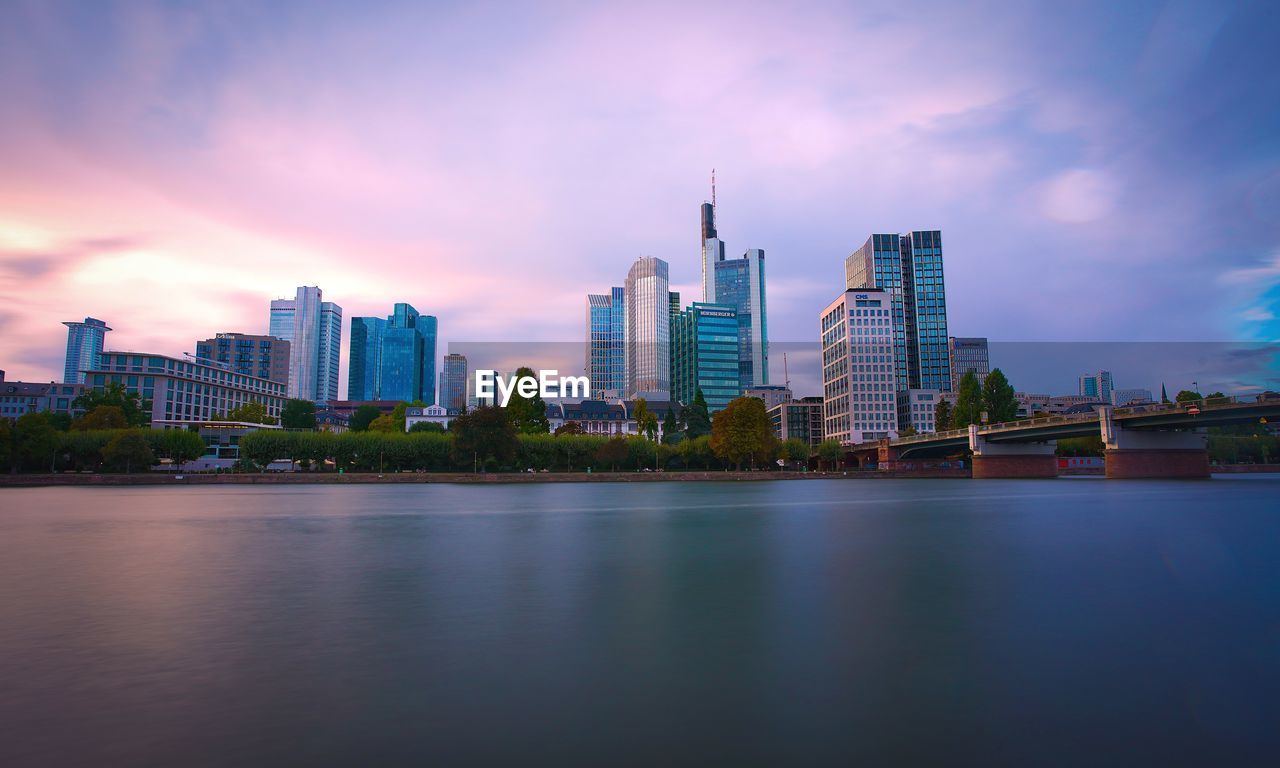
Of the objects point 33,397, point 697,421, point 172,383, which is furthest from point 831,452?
point 33,397

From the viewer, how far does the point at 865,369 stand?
542 ft

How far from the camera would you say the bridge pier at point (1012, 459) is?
99.6 metres

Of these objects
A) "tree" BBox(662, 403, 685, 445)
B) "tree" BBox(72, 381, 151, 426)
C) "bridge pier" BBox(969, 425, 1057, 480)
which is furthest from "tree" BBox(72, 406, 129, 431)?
"bridge pier" BBox(969, 425, 1057, 480)

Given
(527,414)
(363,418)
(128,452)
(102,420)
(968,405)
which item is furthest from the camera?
(363,418)

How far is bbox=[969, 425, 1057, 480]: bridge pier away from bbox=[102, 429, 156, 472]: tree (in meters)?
102

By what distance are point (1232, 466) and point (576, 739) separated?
141879 mm

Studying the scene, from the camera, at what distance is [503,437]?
3388 inches

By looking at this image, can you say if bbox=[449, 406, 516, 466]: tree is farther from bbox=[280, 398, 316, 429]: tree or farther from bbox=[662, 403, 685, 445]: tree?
bbox=[280, 398, 316, 429]: tree

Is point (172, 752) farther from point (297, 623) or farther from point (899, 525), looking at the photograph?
point (899, 525)

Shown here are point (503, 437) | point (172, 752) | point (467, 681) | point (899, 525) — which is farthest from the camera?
point (503, 437)

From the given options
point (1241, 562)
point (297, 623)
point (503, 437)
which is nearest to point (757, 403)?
point (503, 437)

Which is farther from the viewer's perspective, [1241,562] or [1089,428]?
[1089,428]

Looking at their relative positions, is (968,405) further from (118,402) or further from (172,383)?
(172,383)

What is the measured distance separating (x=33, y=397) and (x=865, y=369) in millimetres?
184609
